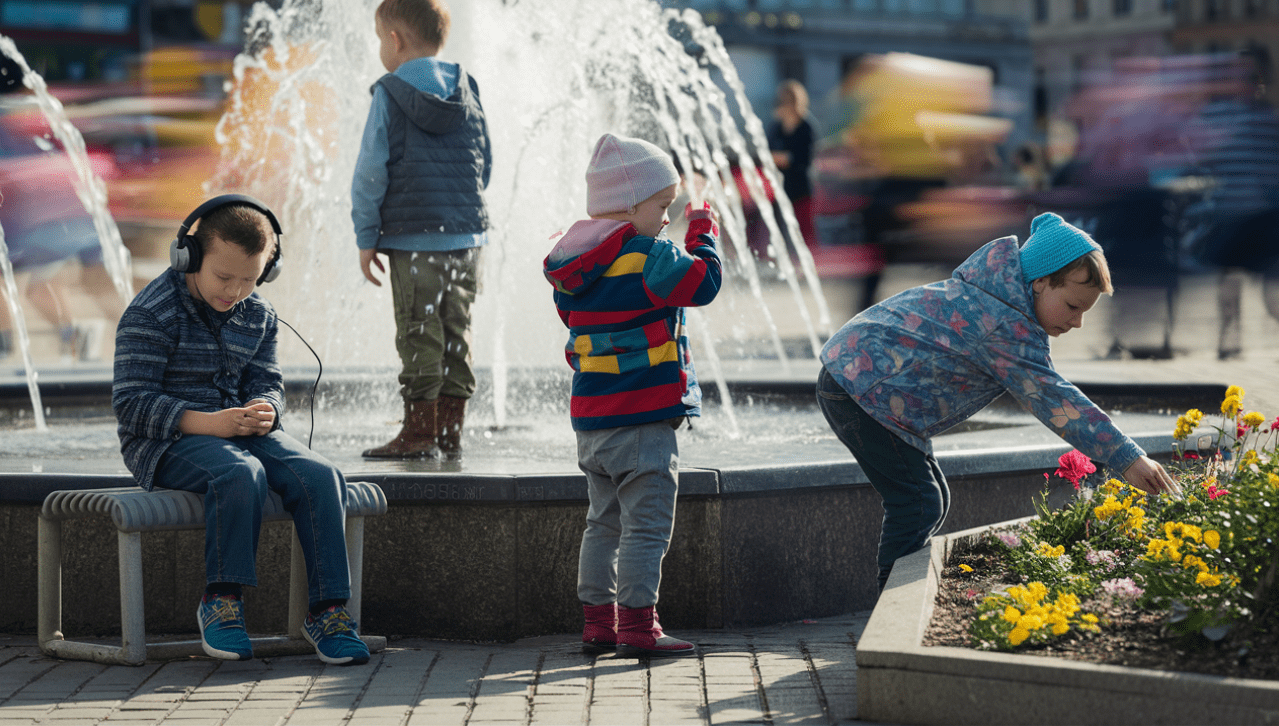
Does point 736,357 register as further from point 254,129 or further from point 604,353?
point 254,129

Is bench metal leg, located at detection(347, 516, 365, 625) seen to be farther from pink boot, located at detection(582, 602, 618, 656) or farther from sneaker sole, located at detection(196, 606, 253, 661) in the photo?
pink boot, located at detection(582, 602, 618, 656)

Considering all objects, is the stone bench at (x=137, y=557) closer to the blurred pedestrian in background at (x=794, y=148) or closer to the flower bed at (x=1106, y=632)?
the flower bed at (x=1106, y=632)

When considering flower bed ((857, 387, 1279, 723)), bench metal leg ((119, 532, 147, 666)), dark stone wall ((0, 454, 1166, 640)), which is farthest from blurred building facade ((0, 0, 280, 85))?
flower bed ((857, 387, 1279, 723))

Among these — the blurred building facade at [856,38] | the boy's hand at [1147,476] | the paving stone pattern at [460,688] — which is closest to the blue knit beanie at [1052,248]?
the boy's hand at [1147,476]

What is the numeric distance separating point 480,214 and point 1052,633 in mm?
2776

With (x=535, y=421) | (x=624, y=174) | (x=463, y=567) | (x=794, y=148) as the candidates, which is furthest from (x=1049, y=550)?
(x=794, y=148)

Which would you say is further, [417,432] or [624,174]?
[417,432]

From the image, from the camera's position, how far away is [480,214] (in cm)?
518

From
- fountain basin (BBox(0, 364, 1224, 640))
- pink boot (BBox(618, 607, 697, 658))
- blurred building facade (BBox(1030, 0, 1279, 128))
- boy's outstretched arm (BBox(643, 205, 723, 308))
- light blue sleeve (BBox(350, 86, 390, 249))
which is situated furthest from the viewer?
blurred building facade (BBox(1030, 0, 1279, 128))

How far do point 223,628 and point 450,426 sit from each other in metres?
1.72

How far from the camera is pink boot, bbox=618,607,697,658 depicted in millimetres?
3807

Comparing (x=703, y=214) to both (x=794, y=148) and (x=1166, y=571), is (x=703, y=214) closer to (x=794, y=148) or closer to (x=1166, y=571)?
(x=1166, y=571)

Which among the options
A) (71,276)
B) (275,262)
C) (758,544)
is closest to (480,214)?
(275,262)

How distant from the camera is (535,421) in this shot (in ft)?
22.1
